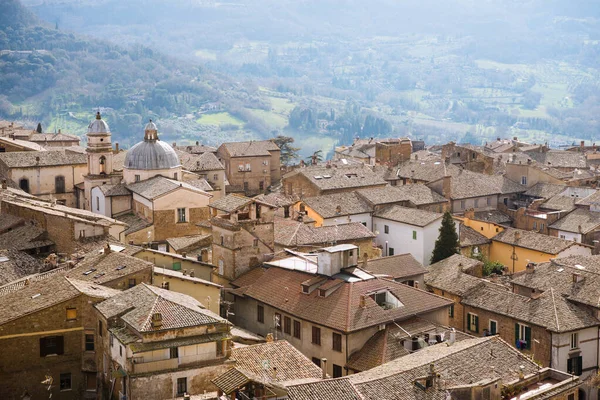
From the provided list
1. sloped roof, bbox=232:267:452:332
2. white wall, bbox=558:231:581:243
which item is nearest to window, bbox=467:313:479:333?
sloped roof, bbox=232:267:452:332

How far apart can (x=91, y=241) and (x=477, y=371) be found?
2498cm

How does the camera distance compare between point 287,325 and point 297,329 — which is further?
point 287,325

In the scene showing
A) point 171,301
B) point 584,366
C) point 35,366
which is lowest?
point 584,366

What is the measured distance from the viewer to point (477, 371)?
3506 cm

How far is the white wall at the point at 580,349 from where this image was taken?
4372 cm

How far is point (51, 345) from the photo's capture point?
36.5 m

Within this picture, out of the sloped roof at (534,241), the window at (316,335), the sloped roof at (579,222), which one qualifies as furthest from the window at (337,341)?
the sloped roof at (579,222)

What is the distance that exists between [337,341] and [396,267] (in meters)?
11.8

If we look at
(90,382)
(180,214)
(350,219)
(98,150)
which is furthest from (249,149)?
(90,382)

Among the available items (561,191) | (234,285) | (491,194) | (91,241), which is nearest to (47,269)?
(91,241)

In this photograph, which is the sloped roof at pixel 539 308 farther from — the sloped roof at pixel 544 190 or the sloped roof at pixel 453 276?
the sloped roof at pixel 544 190

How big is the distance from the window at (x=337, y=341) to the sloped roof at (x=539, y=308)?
10.5 metres

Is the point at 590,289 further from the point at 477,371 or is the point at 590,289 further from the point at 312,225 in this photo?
the point at 312,225

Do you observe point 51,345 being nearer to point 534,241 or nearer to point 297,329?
point 297,329
